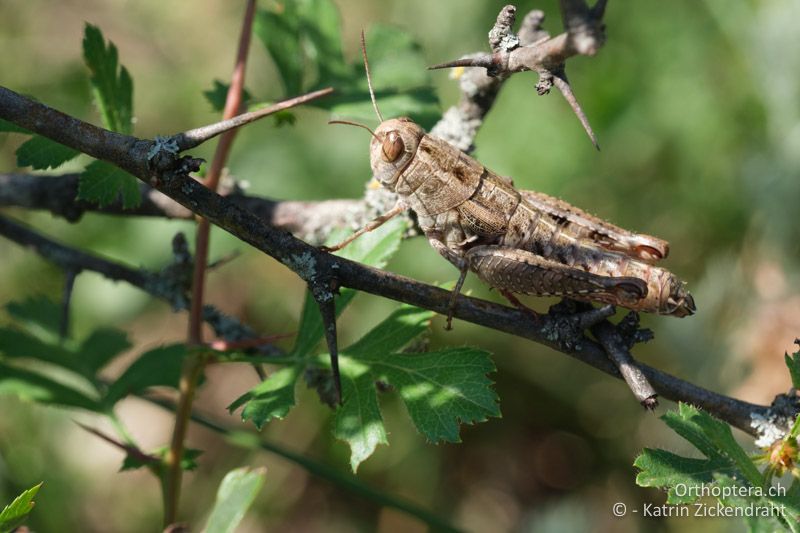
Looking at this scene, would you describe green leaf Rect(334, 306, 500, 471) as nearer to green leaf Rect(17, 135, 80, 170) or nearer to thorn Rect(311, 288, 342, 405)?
thorn Rect(311, 288, 342, 405)

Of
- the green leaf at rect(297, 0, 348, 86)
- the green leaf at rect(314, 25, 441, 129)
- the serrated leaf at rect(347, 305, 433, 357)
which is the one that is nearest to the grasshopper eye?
the green leaf at rect(314, 25, 441, 129)

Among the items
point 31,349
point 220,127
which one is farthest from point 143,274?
point 220,127

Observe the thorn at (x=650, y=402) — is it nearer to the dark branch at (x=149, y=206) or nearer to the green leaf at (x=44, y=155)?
the dark branch at (x=149, y=206)

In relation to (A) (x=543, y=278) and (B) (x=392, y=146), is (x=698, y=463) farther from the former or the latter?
(B) (x=392, y=146)

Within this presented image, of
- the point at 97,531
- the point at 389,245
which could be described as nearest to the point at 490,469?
the point at 97,531

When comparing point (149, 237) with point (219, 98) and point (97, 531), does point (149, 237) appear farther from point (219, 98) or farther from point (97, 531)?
point (219, 98)
